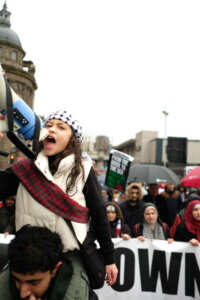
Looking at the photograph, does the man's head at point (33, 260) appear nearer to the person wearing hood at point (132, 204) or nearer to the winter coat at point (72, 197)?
the winter coat at point (72, 197)

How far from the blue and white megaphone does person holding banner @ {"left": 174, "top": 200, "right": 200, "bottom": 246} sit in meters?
2.76

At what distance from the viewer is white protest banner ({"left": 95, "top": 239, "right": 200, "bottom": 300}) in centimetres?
303

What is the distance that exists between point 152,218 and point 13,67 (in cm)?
3836

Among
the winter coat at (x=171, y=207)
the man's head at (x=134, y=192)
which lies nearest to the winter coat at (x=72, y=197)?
the man's head at (x=134, y=192)

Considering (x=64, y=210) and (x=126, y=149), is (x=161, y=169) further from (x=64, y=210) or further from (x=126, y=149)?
(x=126, y=149)

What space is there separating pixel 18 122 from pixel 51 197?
0.41 meters

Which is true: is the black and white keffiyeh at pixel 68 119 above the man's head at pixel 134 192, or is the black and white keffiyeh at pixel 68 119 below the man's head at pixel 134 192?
above

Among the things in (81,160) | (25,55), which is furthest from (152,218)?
(25,55)

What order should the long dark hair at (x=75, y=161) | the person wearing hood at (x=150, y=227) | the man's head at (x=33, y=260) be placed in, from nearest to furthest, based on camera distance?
1. the man's head at (x=33, y=260)
2. the long dark hair at (x=75, y=161)
3. the person wearing hood at (x=150, y=227)

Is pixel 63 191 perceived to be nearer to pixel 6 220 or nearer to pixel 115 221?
pixel 115 221

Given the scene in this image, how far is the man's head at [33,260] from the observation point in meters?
1.37

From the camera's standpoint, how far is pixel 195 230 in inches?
146

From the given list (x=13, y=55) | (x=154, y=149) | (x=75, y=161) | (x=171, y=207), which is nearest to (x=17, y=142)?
(x=75, y=161)

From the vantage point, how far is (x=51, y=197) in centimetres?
156
